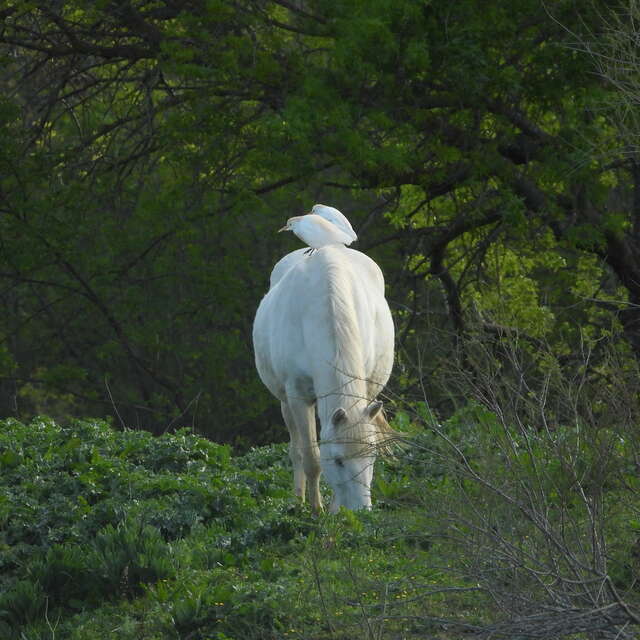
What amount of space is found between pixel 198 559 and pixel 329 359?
4.81 ft

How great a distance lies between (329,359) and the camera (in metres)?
6.94

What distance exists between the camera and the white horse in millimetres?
6527

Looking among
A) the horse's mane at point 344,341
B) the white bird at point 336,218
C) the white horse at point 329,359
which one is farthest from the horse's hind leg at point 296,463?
the white bird at point 336,218

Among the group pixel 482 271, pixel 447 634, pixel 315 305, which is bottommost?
pixel 447 634

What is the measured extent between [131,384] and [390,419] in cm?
1384

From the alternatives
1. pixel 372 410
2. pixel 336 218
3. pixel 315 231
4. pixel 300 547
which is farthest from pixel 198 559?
pixel 336 218

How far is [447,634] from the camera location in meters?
4.83

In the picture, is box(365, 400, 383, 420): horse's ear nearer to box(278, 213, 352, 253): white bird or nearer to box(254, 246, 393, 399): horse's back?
box(254, 246, 393, 399): horse's back

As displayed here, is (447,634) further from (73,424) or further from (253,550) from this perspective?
(73,424)

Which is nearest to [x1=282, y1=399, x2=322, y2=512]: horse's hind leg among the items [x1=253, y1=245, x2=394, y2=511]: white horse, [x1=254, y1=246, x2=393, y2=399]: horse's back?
[x1=253, y1=245, x2=394, y2=511]: white horse

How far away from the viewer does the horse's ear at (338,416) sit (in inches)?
255

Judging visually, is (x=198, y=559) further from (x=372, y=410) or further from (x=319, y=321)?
(x=319, y=321)

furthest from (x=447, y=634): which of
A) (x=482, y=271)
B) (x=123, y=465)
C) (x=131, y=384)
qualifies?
(x=131, y=384)

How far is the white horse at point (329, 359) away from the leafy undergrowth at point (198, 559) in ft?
0.93
